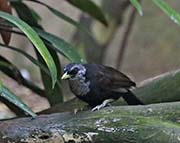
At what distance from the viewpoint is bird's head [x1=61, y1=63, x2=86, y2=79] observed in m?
2.42

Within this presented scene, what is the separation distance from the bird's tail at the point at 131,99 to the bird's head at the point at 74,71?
0.68 ft

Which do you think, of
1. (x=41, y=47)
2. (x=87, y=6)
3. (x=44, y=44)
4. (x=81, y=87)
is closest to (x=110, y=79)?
(x=81, y=87)

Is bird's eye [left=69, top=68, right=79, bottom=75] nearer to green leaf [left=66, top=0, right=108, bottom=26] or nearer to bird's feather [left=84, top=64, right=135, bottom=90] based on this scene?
bird's feather [left=84, top=64, right=135, bottom=90]

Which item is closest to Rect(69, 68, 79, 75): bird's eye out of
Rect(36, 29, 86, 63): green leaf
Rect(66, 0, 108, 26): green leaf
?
Rect(36, 29, 86, 63): green leaf

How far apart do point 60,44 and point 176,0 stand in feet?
19.2

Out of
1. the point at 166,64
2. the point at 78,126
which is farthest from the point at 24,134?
the point at 166,64

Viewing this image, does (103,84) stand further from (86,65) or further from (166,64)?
(166,64)

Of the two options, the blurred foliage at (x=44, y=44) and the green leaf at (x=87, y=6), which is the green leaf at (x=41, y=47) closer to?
the blurred foliage at (x=44, y=44)

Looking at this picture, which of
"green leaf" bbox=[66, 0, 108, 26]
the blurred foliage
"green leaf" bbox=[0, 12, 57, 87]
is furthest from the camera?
"green leaf" bbox=[66, 0, 108, 26]

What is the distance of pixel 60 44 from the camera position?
2.64 meters

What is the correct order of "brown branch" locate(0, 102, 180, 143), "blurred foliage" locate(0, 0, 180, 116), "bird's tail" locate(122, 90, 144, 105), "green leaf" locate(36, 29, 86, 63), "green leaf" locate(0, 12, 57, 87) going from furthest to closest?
"green leaf" locate(36, 29, 86, 63)
"bird's tail" locate(122, 90, 144, 105)
"blurred foliage" locate(0, 0, 180, 116)
"green leaf" locate(0, 12, 57, 87)
"brown branch" locate(0, 102, 180, 143)

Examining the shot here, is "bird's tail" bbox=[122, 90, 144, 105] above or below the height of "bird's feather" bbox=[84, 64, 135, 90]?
below

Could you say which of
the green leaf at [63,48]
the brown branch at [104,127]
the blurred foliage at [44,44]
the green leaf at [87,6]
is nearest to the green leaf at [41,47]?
the blurred foliage at [44,44]

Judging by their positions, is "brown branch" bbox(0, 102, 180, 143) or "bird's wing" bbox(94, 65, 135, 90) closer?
"brown branch" bbox(0, 102, 180, 143)
